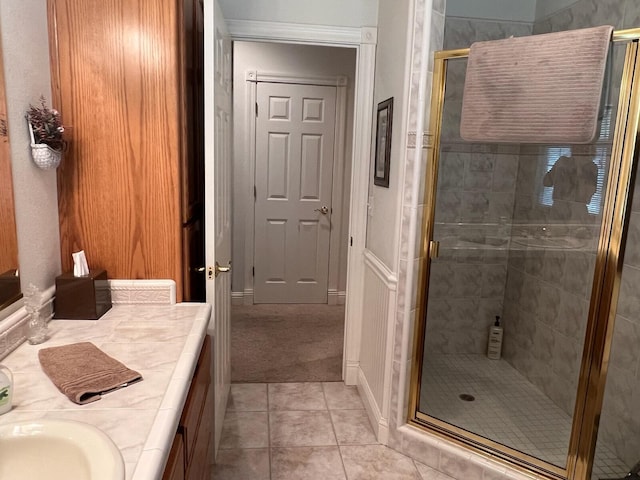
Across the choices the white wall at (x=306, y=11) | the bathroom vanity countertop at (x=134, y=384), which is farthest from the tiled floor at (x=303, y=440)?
the white wall at (x=306, y=11)

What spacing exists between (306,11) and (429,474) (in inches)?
95.7

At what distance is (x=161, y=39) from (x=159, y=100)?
0.21 meters

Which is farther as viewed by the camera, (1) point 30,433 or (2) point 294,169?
(2) point 294,169

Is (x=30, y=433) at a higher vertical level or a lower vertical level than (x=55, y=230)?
lower

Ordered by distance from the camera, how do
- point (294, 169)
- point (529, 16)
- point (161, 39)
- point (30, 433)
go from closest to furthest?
point (30, 433)
point (161, 39)
point (529, 16)
point (294, 169)

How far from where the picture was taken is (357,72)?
8.82ft

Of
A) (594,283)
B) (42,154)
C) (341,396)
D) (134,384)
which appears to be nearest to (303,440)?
(341,396)

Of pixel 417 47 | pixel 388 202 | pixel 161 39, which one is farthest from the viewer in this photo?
pixel 388 202

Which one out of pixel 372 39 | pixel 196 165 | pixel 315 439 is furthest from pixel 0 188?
pixel 372 39

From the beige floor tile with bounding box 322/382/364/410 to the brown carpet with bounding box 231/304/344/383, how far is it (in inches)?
3.4

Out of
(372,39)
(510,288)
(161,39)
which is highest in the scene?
(372,39)

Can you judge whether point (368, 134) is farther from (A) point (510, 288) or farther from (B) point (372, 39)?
(A) point (510, 288)

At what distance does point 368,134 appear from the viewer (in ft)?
8.87

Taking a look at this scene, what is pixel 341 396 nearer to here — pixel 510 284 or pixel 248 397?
pixel 248 397
